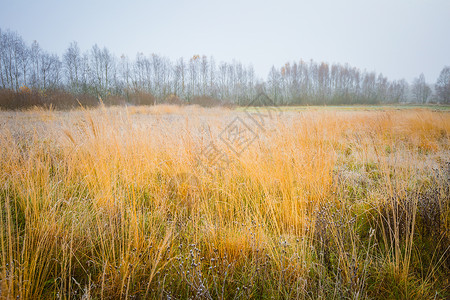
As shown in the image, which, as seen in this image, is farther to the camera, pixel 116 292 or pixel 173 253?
pixel 173 253

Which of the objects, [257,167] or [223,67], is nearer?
[257,167]

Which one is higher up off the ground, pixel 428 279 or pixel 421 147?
pixel 421 147

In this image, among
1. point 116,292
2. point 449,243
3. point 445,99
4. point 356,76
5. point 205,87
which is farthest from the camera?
point 356,76

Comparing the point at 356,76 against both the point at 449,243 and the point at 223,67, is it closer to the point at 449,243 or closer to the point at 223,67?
the point at 223,67

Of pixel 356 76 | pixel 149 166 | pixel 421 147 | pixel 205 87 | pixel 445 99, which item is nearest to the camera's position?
pixel 149 166

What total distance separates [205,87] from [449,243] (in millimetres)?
42414

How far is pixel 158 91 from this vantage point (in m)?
37.0

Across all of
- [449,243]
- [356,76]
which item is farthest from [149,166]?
[356,76]

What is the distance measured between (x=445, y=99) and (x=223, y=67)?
37.9 m

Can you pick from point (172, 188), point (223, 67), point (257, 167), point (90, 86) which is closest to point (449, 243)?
point (257, 167)

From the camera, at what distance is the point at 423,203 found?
62.5 inches

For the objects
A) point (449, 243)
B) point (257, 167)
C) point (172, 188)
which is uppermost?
point (257, 167)

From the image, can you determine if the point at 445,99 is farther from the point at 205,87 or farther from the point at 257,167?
the point at 205,87

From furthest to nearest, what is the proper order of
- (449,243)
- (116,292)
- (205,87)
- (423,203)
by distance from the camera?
(205,87), (423,203), (449,243), (116,292)
